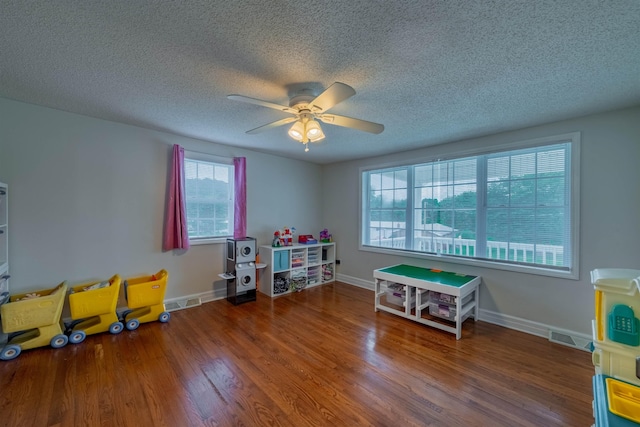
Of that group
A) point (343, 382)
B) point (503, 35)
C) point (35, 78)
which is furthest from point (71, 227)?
point (503, 35)

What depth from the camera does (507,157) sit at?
3051 millimetres

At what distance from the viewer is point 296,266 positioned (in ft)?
14.3

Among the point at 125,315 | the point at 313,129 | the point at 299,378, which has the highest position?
the point at 313,129

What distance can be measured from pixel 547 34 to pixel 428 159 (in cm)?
→ 235

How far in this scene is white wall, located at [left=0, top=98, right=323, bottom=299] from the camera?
8.11 ft

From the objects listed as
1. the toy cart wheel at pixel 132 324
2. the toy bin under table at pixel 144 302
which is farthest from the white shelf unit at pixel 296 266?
the toy cart wheel at pixel 132 324

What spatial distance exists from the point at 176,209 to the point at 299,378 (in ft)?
8.32

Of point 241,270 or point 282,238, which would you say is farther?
point 282,238

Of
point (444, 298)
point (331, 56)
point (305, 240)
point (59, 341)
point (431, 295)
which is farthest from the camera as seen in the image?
point (305, 240)

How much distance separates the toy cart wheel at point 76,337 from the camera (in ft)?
8.04

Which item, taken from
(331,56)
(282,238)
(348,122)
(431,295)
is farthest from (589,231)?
(282,238)

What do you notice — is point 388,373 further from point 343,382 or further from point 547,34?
point 547,34

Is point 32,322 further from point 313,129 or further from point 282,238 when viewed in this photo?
point 313,129

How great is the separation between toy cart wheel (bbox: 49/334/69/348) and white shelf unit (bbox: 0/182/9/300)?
23.2 inches
